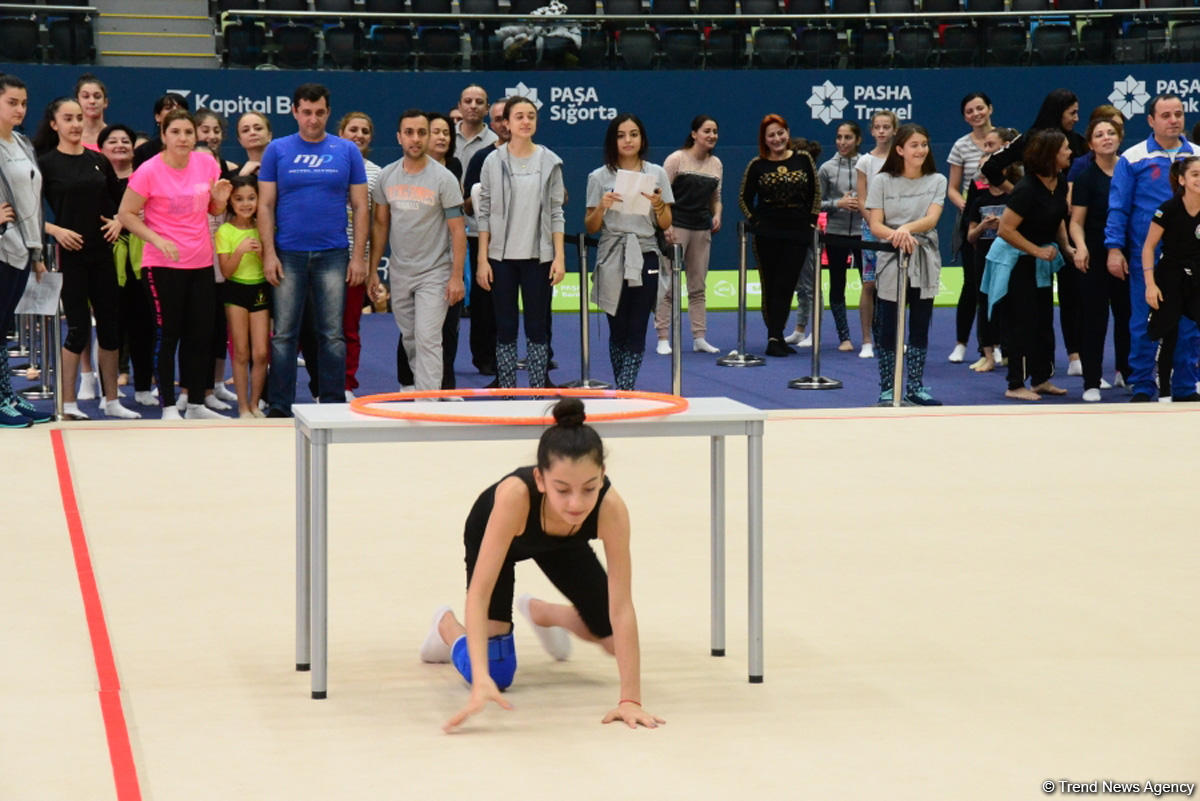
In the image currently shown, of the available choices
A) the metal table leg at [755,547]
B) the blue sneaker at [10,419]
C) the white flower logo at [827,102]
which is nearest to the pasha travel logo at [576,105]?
the white flower logo at [827,102]

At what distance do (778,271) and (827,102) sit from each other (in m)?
5.74

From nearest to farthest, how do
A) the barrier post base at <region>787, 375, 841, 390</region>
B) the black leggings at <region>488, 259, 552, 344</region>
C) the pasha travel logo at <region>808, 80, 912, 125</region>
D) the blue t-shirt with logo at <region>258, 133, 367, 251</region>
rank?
the blue t-shirt with logo at <region>258, 133, 367, 251</region>
the black leggings at <region>488, 259, 552, 344</region>
the barrier post base at <region>787, 375, 841, 390</region>
the pasha travel logo at <region>808, 80, 912, 125</region>

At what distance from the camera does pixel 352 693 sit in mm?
3850

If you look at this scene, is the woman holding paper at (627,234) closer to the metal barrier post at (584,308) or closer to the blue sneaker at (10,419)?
the metal barrier post at (584,308)

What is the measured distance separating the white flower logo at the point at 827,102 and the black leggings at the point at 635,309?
8.03 metres

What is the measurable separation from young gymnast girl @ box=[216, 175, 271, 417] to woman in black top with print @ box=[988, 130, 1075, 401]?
432 centimetres

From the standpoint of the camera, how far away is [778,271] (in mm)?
11344

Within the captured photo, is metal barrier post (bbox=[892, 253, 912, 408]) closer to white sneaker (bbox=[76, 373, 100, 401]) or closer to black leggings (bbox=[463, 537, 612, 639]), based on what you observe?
white sneaker (bbox=[76, 373, 100, 401])

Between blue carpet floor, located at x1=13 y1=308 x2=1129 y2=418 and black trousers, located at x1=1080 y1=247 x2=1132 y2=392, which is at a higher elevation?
black trousers, located at x1=1080 y1=247 x2=1132 y2=392

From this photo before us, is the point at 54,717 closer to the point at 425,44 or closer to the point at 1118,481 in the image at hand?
the point at 1118,481

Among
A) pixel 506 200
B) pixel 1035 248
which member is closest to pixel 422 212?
pixel 506 200

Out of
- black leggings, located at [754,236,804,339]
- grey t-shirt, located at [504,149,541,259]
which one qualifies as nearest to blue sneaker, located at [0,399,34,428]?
grey t-shirt, located at [504,149,541,259]

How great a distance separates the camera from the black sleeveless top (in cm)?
362

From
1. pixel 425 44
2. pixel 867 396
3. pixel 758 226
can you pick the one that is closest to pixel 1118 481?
pixel 867 396
